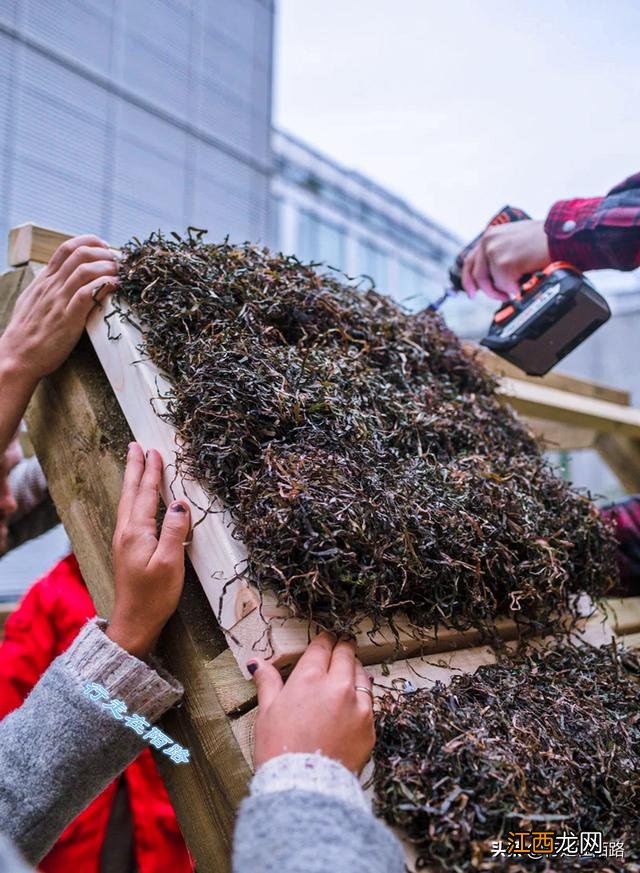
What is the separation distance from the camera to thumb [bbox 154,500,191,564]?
0.87m

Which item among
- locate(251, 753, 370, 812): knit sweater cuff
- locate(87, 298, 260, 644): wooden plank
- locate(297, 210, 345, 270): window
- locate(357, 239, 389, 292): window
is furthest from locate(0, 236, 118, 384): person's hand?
locate(297, 210, 345, 270): window

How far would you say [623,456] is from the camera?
2402 millimetres

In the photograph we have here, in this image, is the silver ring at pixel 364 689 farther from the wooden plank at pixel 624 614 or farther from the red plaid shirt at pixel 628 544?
the red plaid shirt at pixel 628 544

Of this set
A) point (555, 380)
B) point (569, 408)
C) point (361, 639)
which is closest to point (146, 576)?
point (361, 639)

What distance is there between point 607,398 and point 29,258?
6.58 feet

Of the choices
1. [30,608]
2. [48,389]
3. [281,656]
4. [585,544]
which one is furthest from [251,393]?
[30,608]

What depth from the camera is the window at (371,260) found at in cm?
356

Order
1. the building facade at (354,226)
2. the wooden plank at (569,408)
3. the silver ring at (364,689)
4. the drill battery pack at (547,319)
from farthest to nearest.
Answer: the building facade at (354,226)
the wooden plank at (569,408)
the drill battery pack at (547,319)
the silver ring at (364,689)

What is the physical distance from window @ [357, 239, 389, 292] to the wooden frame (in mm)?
2458

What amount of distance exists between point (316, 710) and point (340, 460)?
0.31 metres

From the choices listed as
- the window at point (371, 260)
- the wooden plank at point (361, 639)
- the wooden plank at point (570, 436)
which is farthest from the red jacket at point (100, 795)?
the window at point (371, 260)

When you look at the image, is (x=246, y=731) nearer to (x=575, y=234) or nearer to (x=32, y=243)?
(x=32, y=243)

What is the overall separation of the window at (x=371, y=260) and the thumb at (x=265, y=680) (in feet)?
9.61

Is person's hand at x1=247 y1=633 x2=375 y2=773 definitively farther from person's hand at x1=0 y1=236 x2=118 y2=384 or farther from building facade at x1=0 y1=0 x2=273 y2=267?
building facade at x1=0 y1=0 x2=273 y2=267
